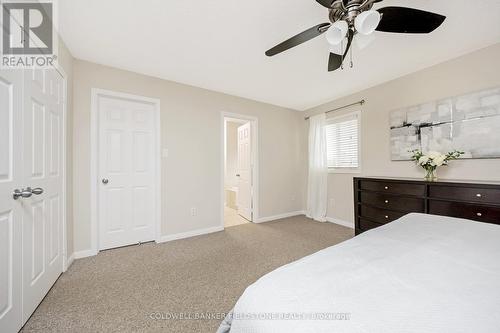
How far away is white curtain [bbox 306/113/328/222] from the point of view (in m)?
3.75

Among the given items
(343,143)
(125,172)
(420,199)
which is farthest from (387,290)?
(343,143)

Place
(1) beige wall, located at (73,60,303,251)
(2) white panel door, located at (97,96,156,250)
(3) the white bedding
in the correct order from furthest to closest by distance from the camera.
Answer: (2) white panel door, located at (97,96,156,250) < (1) beige wall, located at (73,60,303,251) < (3) the white bedding

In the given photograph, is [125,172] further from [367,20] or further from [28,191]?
[367,20]

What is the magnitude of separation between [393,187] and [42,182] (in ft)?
11.7

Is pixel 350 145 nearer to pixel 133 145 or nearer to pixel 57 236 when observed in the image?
pixel 133 145

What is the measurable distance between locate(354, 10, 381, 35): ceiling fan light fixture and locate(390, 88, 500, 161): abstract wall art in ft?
6.43

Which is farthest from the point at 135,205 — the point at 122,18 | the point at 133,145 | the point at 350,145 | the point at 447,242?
the point at 350,145

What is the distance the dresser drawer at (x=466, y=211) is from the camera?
67.7 inches

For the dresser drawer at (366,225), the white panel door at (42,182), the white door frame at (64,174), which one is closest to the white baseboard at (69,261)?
the white door frame at (64,174)

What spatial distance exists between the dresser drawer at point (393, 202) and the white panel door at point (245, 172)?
6.61 feet

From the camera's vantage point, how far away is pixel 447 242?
970 mm

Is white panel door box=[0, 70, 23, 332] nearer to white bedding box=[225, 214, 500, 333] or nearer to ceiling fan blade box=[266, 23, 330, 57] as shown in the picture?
white bedding box=[225, 214, 500, 333]

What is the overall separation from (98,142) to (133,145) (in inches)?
15.0

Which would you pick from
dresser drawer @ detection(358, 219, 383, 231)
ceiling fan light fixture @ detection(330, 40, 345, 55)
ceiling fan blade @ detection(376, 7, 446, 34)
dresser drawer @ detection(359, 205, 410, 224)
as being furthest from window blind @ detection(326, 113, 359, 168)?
ceiling fan blade @ detection(376, 7, 446, 34)
